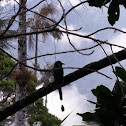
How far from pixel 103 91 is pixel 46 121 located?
7.56 metres

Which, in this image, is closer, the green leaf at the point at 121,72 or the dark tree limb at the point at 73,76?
the green leaf at the point at 121,72

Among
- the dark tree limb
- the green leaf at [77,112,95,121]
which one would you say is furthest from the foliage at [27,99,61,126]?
the green leaf at [77,112,95,121]

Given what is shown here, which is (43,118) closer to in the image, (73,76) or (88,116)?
(73,76)

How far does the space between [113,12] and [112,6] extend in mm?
24

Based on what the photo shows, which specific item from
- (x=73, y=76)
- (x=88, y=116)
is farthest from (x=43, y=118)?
(x=88, y=116)

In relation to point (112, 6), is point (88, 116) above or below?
below

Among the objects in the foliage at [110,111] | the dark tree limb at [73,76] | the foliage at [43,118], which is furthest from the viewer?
the foliage at [43,118]

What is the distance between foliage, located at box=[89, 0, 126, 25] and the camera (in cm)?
81

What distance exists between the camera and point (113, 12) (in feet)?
2.79

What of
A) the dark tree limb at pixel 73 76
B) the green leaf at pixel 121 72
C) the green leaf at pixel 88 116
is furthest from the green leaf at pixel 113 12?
the green leaf at pixel 88 116

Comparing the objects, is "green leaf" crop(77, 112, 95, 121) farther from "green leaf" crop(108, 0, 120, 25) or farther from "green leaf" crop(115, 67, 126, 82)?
"green leaf" crop(108, 0, 120, 25)

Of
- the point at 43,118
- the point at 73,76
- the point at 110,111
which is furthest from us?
the point at 43,118

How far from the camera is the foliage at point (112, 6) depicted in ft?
2.66

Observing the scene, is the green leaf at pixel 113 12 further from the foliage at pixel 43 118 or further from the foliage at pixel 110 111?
the foliage at pixel 43 118
